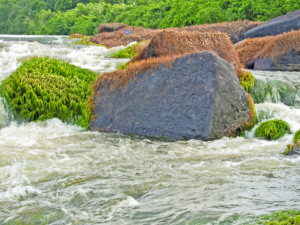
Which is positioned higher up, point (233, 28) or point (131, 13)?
point (131, 13)

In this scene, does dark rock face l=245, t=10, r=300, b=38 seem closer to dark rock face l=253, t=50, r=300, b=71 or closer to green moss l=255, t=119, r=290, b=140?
dark rock face l=253, t=50, r=300, b=71

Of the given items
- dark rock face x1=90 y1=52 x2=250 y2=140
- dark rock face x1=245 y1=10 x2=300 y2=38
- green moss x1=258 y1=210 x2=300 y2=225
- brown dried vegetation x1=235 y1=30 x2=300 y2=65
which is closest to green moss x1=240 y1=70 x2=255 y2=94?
dark rock face x1=90 y1=52 x2=250 y2=140

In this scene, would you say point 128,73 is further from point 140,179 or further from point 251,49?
point 251,49

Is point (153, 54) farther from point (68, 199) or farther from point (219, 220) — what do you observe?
point (219, 220)

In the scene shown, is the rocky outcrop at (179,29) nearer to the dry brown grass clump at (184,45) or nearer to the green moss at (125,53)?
the green moss at (125,53)

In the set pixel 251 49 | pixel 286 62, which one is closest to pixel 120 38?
pixel 251 49

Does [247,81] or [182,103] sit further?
[247,81]

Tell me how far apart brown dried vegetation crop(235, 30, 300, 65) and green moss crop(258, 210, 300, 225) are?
9140 mm

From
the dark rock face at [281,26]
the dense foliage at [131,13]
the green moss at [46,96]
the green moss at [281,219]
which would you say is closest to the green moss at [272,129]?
the green moss at [46,96]

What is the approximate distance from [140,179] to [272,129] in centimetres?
327

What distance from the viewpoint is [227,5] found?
100 ft

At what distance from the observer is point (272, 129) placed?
5961 millimetres

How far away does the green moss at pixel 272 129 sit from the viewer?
5922 millimetres

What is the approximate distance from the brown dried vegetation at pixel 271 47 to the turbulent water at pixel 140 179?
4817 mm
